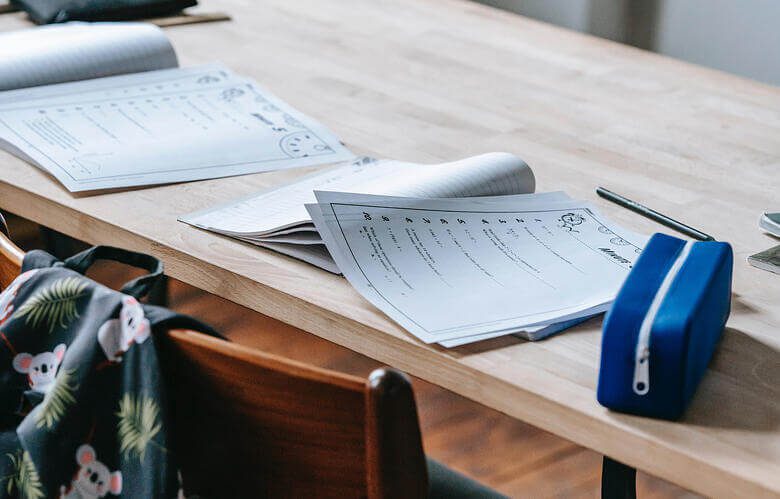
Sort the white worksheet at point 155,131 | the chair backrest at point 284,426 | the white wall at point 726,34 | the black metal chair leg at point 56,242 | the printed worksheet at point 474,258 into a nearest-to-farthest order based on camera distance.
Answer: the chair backrest at point 284,426
the printed worksheet at point 474,258
the white worksheet at point 155,131
the black metal chair leg at point 56,242
the white wall at point 726,34

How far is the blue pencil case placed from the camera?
0.71m

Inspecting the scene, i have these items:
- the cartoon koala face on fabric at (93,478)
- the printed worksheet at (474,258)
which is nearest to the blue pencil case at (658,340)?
the printed worksheet at (474,258)

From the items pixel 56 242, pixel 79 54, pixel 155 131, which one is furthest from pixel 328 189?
pixel 56 242

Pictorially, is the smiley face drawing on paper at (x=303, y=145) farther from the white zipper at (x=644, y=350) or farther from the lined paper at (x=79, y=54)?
the white zipper at (x=644, y=350)

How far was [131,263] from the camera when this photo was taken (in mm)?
742

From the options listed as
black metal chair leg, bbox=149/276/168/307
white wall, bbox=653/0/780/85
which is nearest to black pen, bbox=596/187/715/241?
black metal chair leg, bbox=149/276/168/307

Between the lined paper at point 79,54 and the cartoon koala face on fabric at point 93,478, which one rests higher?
the lined paper at point 79,54

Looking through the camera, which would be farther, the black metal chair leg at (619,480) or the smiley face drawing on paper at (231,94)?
the smiley face drawing on paper at (231,94)

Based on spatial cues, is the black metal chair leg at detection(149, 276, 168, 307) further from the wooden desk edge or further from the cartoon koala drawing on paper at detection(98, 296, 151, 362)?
the cartoon koala drawing on paper at detection(98, 296, 151, 362)

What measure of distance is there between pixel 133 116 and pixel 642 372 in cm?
78

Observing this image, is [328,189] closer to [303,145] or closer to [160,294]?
[303,145]

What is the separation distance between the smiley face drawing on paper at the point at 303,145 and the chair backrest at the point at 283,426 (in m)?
0.56

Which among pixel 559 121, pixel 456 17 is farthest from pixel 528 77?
pixel 456 17

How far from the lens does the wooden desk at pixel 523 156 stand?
2.49 feet
